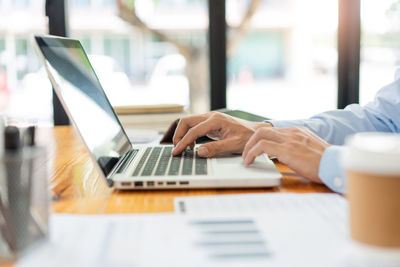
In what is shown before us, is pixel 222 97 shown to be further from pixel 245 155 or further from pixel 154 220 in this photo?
pixel 154 220

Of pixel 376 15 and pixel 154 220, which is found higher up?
pixel 376 15

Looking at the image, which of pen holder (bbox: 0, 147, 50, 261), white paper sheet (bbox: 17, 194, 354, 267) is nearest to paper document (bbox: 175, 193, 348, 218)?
white paper sheet (bbox: 17, 194, 354, 267)

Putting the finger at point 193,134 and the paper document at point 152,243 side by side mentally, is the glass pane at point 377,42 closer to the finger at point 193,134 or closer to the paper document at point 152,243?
the finger at point 193,134

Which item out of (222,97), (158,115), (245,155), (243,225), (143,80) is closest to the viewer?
(243,225)

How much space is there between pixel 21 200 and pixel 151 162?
1.49 feet

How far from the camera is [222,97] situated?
218 centimetres

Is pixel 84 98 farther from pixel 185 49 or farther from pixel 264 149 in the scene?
pixel 185 49

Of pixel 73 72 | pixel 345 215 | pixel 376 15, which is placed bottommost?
pixel 345 215

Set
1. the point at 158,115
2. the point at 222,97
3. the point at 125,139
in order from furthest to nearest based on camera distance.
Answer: the point at 222,97 → the point at 158,115 → the point at 125,139

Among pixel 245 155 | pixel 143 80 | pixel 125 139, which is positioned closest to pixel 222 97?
pixel 143 80

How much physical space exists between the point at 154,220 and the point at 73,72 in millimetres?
416

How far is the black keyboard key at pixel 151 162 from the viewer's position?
90 centimetres

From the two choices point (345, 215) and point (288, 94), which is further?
point (288, 94)

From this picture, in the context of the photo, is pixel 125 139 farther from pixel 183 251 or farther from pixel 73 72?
pixel 183 251
